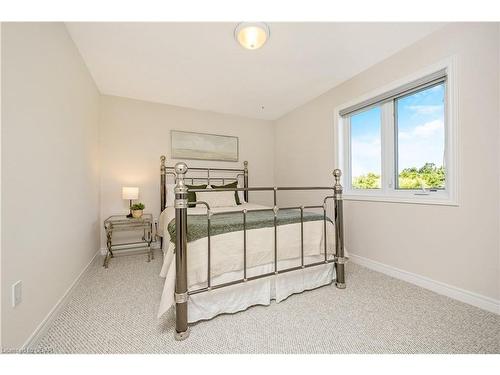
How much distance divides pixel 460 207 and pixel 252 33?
2.20 meters

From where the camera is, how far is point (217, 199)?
9.26 ft

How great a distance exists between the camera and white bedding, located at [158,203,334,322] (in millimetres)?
1376

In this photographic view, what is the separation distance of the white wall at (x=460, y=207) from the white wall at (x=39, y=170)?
290 centimetres

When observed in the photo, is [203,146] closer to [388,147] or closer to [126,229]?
[126,229]

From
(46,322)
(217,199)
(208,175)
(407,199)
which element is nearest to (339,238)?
(407,199)

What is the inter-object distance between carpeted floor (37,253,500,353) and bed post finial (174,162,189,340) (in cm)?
10

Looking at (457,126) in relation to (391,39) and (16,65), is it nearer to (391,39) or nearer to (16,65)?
(391,39)

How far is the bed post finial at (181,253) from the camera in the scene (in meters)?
1.23

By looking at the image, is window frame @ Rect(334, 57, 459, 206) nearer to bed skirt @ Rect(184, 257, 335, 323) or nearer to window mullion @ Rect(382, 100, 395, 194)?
window mullion @ Rect(382, 100, 395, 194)

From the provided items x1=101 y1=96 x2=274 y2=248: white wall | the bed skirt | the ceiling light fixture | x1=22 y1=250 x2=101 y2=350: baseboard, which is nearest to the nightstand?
x1=101 y1=96 x2=274 y2=248: white wall

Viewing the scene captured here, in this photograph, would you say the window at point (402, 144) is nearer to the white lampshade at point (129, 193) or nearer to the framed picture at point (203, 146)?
the framed picture at point (203, 146)

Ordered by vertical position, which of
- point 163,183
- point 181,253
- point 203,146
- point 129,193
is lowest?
point 181,253
